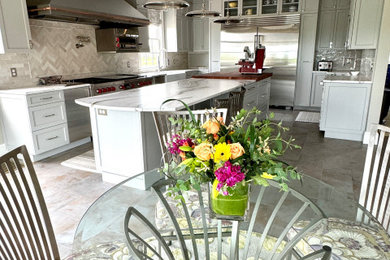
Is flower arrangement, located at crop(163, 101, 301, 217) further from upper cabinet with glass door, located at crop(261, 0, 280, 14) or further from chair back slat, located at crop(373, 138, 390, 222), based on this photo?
upper cabinet with glass door, located at crop(261, 0, 280, 14)

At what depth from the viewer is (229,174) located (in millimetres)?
845

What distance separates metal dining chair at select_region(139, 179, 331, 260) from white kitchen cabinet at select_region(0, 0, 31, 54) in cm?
319

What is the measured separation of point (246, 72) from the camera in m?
5.09

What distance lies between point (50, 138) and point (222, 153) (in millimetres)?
3566

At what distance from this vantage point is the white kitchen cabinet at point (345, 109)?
4.28m

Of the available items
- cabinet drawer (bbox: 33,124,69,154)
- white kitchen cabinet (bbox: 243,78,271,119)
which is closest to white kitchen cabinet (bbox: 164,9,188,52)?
white kitchen cabinet (bbox: 243,78,271,119)

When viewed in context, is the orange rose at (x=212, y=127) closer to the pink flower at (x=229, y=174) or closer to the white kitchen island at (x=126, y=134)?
the pink flower at (x=229, y=174)

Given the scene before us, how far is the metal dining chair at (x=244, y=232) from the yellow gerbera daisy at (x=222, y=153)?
25 cm

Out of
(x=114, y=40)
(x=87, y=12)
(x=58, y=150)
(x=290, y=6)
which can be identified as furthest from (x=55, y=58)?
(x=290, y=6)

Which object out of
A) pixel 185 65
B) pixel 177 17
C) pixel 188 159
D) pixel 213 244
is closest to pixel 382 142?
pixel 213 244

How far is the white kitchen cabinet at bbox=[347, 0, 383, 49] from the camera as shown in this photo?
412 centimetres

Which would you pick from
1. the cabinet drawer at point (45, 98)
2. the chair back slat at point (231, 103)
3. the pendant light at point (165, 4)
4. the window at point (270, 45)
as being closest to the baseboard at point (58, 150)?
the cabinet drawer at point (45, 98)

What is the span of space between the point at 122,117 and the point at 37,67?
227 centimetres

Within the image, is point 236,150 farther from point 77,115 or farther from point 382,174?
point 77,115
